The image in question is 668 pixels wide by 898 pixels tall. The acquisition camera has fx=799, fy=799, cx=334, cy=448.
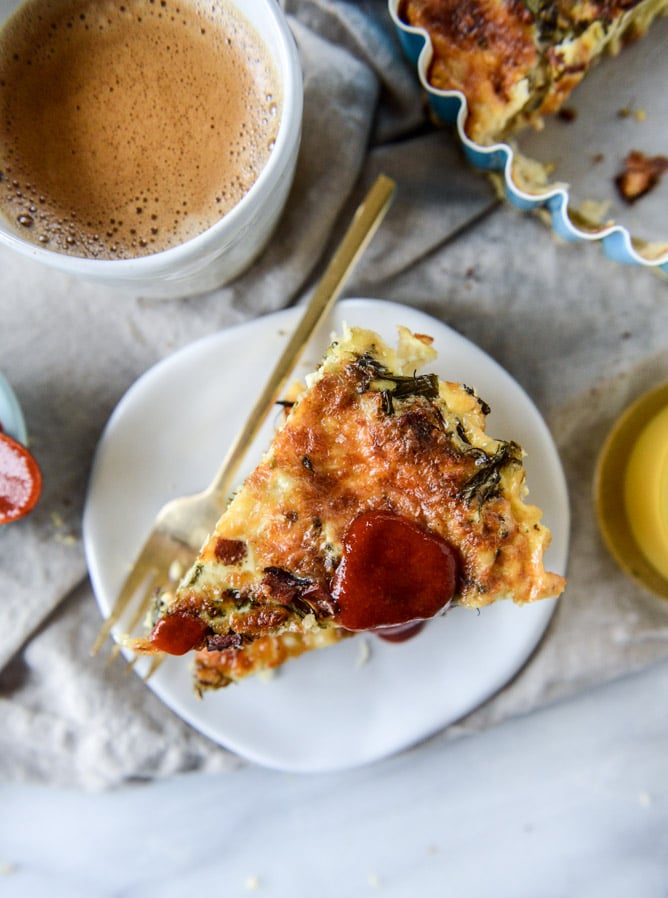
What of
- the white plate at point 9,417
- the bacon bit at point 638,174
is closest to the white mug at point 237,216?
the white plate at point 9,417

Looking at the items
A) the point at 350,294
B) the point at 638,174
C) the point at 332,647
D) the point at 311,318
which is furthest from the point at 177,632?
the point at 638,174

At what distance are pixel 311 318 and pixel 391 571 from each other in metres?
0.76

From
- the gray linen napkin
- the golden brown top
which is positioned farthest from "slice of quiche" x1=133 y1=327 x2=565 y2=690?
the gray linen napkin

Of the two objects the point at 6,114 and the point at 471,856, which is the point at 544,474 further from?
the point at 6,114

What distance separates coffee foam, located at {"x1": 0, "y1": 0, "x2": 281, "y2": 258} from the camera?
1743mm

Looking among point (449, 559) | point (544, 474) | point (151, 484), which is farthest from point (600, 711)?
point (151, 484)

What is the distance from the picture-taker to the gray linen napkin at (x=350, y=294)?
87.5 inches

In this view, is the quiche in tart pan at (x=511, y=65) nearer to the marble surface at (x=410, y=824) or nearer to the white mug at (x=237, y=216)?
the white mug at (x=237, y=216)

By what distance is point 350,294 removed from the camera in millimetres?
2281

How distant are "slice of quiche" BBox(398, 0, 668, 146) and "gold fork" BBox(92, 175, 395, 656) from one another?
0.30 meters

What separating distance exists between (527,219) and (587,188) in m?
0.20

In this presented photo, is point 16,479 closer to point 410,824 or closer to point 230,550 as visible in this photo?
point 230,550

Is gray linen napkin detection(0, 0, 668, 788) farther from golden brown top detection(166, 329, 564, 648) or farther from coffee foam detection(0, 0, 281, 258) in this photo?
golden brown top detection(166, 329, 564, 648)

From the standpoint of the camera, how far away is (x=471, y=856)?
2.38 metres
